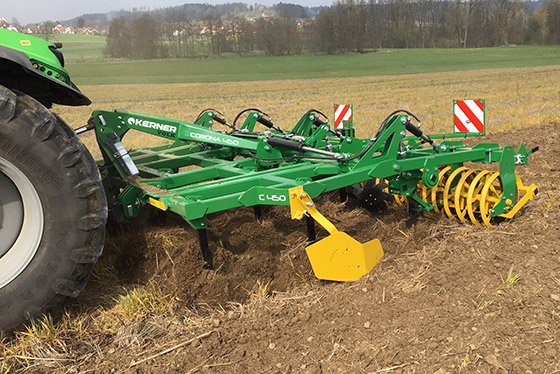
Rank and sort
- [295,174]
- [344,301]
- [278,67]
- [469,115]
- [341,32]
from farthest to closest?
[341,32] < [278,67] < [469,115] < [295,174] < [344,301]

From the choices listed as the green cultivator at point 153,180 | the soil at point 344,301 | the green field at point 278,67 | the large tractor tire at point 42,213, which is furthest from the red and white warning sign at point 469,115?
the green field at point 278,67

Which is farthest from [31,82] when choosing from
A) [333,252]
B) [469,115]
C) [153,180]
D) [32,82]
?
[469,115]

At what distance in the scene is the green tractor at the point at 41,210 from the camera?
281 centimetres

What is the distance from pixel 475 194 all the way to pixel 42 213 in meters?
3.85

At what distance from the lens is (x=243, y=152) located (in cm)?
504

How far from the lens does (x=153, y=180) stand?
13.5ft

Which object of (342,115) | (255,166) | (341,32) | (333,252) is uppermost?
(341,32)

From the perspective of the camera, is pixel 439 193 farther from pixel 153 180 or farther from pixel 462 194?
pixel 153 180

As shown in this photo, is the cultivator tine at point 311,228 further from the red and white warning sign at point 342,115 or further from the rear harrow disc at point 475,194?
the red and white warning sign at point 342,115

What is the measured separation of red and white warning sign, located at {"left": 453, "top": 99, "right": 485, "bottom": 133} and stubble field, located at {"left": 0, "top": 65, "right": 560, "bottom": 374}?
5.68ft

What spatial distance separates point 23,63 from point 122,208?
1489 millimetres

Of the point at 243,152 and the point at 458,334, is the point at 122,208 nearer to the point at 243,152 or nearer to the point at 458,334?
the point at 243,152

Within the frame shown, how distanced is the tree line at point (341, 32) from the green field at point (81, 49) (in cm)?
490

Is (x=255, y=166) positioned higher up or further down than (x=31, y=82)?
further down
